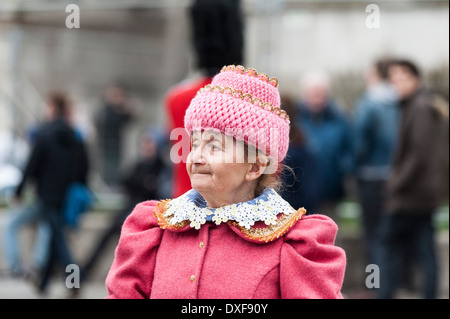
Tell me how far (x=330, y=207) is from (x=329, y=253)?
5600 mm

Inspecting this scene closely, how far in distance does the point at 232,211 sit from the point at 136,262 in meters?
0.31

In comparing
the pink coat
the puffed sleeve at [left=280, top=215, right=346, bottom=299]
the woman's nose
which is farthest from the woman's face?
the puffed sleeve at [left=280, top=215, right=346, bottom=299]

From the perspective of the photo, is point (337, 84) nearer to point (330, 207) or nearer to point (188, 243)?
point (330, 207)

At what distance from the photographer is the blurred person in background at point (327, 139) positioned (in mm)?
8008

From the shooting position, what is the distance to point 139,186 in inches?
329

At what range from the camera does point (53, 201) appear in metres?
8.23

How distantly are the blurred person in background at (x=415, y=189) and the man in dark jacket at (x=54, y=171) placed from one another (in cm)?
295

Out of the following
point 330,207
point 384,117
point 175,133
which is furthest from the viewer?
point 330,207

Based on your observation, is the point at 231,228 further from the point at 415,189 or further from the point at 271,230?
the point at 415,189

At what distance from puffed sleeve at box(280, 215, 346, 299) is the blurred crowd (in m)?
2.05

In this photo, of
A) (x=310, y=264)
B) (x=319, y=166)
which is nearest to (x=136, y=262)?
(x=310, y=264)

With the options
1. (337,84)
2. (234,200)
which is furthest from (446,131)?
(234,200)

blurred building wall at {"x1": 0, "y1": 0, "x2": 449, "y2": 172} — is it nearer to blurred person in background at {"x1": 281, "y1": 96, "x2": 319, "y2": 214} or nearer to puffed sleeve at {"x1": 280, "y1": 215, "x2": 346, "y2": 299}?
blurred person in background at {"x1": 281, "y1": 96, "x2": 319, "y2": 214}

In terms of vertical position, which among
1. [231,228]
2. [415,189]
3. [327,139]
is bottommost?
[415,189]
